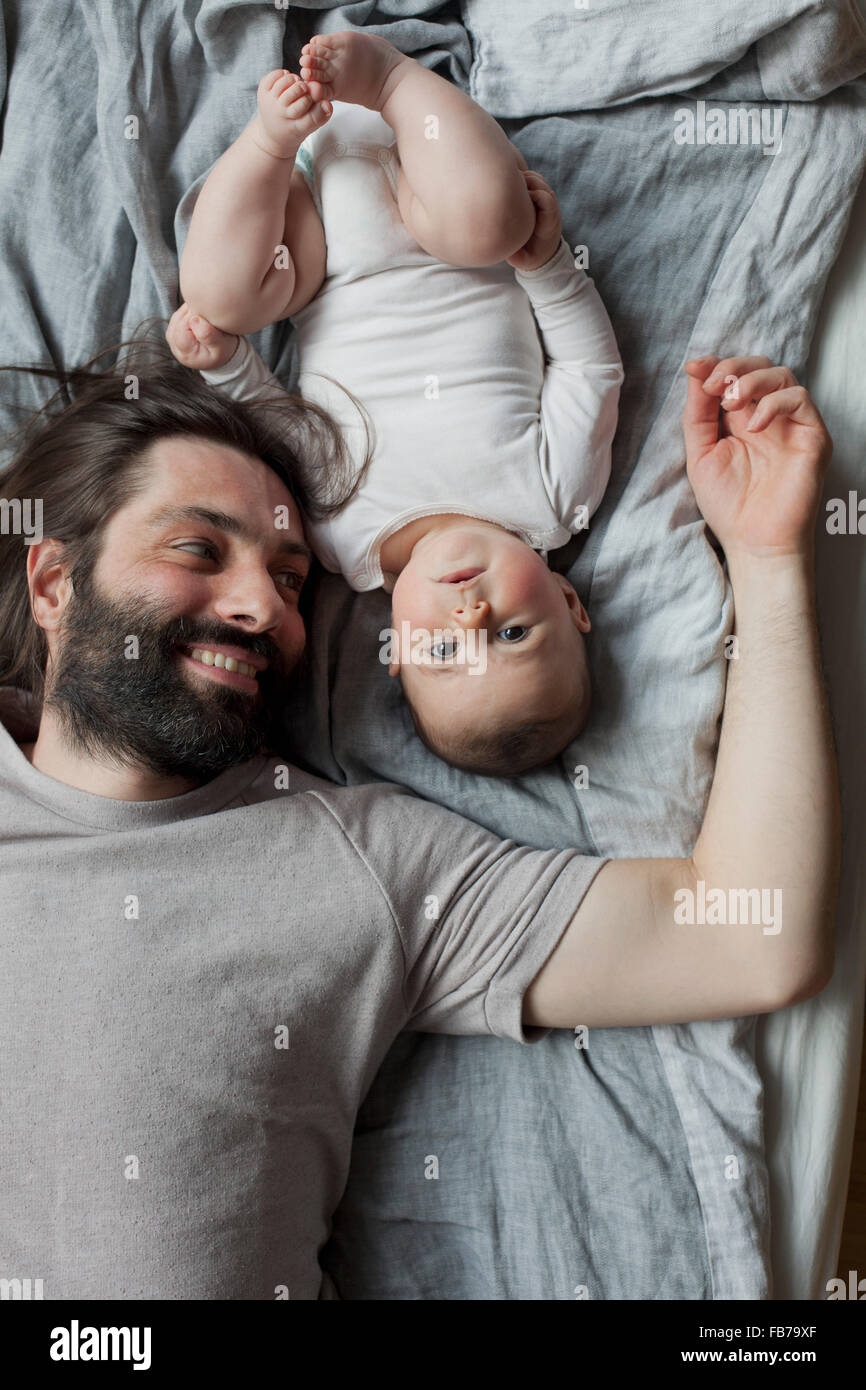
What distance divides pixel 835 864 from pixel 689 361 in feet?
2.22

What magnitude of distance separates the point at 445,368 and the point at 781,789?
683 millimetres

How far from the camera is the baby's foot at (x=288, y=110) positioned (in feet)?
4.09

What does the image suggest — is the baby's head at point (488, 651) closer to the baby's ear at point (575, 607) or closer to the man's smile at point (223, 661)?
the baby's ear at point (575, 607)

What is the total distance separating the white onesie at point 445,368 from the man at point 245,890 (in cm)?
13

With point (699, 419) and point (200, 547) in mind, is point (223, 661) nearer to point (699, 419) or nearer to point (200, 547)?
point (200, 547)

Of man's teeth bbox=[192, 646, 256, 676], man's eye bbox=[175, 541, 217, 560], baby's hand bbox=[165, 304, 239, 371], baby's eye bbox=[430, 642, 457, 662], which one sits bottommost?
man's teeth bbox=[192, 646, 256, 676]

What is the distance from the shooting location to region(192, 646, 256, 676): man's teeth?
131cm

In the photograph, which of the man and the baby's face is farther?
the baby's face

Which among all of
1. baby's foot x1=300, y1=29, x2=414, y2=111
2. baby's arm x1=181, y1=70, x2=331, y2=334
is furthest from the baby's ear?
baby's foot x1=300, y1=29, x2=414, y2=111

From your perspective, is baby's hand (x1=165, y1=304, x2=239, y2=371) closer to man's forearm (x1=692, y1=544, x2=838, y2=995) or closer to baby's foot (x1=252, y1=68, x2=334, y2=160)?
baby's foot (x1=252, y1=68, x2=334, y2=160)

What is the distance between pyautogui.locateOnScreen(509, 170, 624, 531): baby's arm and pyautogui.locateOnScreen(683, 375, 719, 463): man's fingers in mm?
97

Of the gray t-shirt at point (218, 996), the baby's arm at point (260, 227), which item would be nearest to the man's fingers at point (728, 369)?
the baby's arm at point (260, 227)

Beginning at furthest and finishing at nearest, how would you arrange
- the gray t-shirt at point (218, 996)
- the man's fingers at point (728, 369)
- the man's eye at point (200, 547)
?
the man's fingers at point (728, 369), the man's eye at point (200, 547), the gray t-shirt at point (218, 996)
